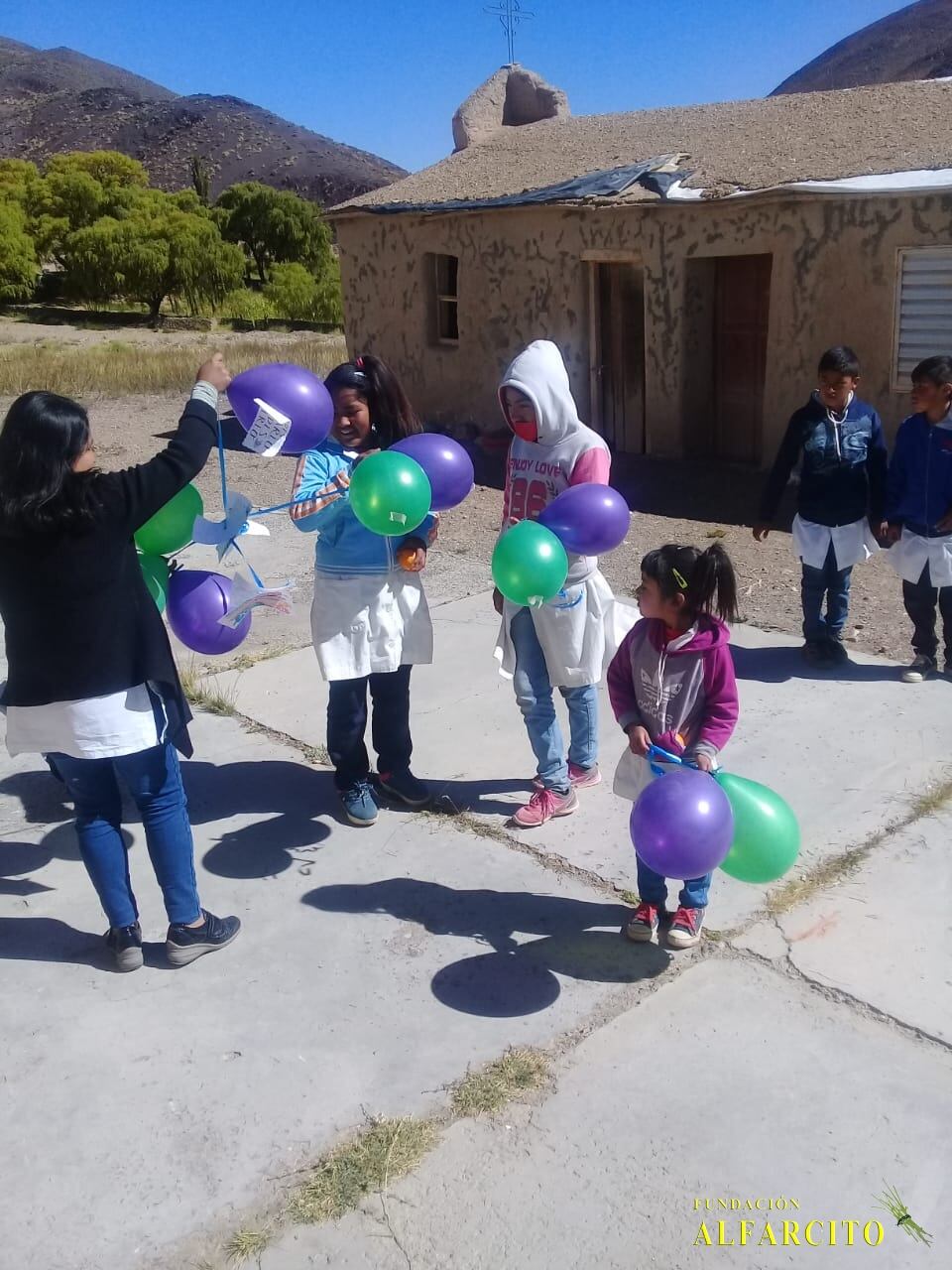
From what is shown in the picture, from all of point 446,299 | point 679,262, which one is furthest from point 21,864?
point 446,299

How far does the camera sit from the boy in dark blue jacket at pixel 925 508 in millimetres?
4789

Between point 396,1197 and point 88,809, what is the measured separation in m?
1.32

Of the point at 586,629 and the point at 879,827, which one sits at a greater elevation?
the point at 586,629

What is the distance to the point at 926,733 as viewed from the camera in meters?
4.48

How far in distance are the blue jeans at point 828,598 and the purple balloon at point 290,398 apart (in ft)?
9.18

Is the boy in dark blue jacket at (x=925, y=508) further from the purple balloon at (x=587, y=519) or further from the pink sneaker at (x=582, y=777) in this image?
the purple balloon at (x=587, y=519)

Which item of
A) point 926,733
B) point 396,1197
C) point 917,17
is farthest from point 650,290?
point 917,17

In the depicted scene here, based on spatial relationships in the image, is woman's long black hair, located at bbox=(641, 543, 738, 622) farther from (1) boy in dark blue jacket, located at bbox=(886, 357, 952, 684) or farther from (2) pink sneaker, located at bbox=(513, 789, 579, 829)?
(1) boy in dark blue jacket, located at bbox=(886, 357, 952, 684)

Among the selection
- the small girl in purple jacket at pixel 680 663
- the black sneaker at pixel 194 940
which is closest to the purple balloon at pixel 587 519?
the small girl in purple jacket at pixel 680 663

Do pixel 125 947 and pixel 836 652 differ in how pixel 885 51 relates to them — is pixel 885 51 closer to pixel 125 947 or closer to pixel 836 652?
pixel 836 652

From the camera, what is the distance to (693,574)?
2812 millimetres

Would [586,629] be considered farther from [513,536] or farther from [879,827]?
[879,827]

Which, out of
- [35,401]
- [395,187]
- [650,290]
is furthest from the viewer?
[395,187]

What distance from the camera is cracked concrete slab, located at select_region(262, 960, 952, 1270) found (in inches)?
87.8
